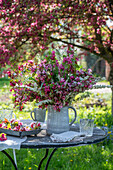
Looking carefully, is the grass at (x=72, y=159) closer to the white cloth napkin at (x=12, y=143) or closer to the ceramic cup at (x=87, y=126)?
the ceramic cup at (x=87, y=126)

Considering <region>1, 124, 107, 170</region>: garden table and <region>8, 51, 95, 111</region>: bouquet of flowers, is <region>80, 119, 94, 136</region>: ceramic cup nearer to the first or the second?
<region>1, 124, 107, 170</region>: garden table

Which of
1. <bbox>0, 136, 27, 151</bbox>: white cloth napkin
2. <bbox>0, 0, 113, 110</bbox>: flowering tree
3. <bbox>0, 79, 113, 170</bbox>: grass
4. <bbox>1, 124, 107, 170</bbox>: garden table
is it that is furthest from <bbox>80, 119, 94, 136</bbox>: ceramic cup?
<bbox>0, 0, 113, 110</bbox>: flowering tree

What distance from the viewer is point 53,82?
2.30 meters

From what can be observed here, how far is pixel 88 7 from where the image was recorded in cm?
438

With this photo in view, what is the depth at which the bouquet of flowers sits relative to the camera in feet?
7.63

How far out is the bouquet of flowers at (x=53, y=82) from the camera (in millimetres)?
2326

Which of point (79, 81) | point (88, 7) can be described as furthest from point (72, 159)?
point (88, 7)

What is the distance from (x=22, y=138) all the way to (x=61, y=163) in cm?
149

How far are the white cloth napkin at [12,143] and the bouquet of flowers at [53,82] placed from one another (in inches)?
15.3

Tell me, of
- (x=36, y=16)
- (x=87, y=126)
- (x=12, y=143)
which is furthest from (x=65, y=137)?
(x=36, y=16)

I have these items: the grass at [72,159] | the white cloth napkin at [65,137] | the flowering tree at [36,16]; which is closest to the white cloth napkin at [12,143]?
the white cloth napkin at [65,137]

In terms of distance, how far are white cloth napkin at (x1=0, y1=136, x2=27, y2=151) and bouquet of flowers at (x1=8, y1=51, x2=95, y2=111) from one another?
39 cm

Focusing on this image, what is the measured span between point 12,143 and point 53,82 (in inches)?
26.0

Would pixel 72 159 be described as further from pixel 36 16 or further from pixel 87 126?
pixel 36 16
